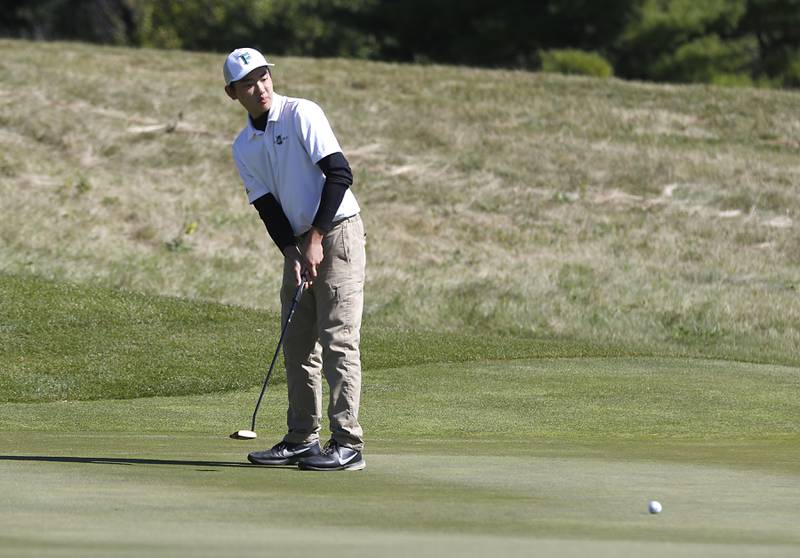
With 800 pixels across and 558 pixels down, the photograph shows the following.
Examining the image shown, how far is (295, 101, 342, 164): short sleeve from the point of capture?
274 inches

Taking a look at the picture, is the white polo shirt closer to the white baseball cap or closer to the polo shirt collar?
the polo shirt collar

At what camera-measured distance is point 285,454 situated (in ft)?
23.5

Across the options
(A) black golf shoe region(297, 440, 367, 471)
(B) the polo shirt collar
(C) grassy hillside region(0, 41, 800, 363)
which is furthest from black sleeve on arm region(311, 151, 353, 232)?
(C) grassy hillside region(0, 41, 800, 363)

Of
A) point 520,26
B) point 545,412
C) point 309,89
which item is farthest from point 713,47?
point 545,412

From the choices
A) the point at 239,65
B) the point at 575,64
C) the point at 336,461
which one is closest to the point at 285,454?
the point at 336,461

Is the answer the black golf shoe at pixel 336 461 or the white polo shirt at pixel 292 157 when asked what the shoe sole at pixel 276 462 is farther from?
the white polo shirt at pixel 292 157

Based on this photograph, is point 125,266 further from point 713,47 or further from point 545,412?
point 713,47

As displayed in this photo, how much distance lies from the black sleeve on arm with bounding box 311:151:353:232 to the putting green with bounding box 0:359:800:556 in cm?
122

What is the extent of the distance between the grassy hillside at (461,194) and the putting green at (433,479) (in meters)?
8.18

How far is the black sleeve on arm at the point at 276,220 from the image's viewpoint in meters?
7.15

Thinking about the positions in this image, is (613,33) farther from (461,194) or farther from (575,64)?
(461,194)

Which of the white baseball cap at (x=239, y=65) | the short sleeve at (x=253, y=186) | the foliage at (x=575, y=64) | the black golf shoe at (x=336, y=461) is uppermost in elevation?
the foliage at (x=575, y=64)

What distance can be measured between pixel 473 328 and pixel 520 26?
1015 inches

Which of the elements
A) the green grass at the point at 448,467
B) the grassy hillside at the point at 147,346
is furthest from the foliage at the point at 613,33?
the green grass at the point at 448,467
